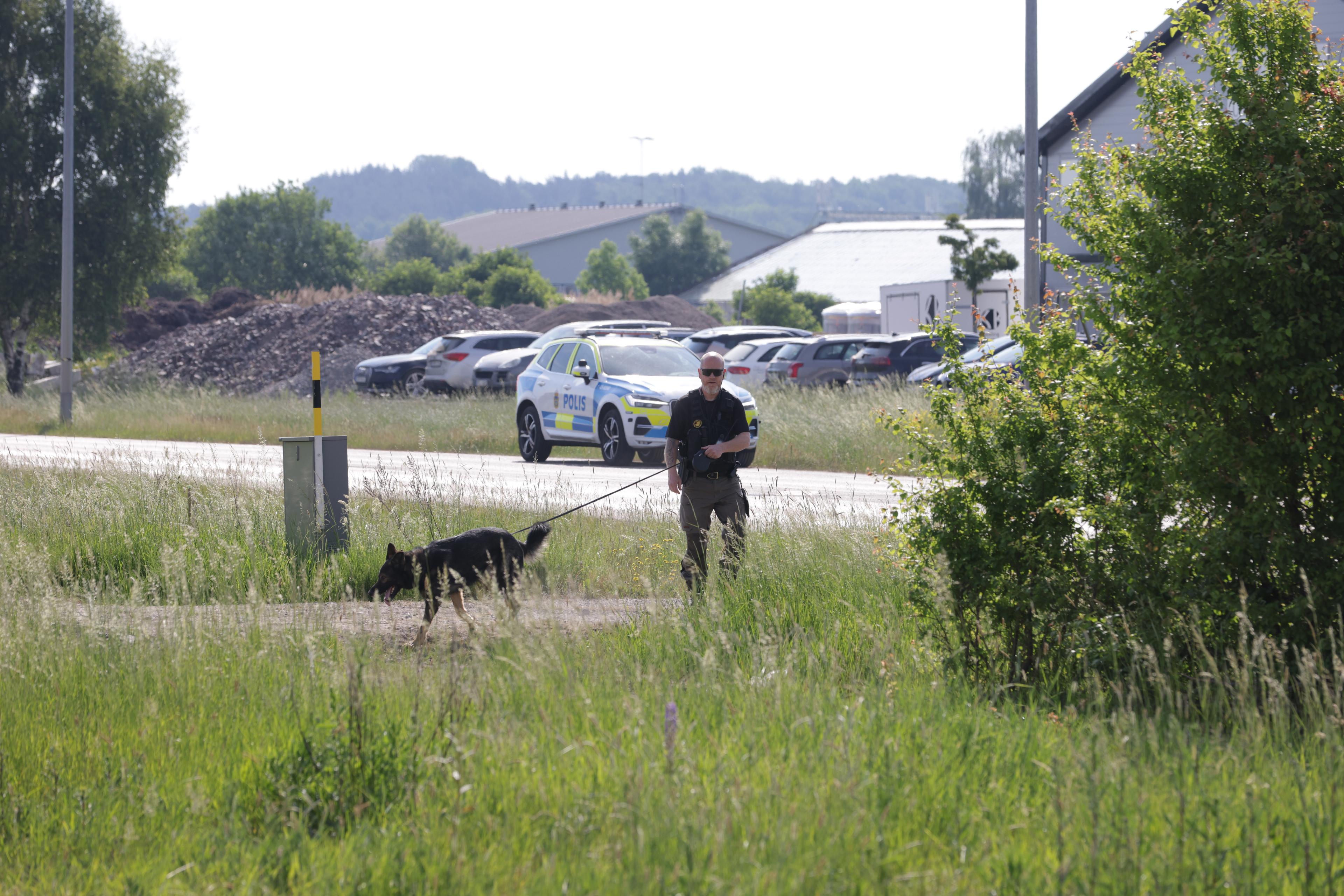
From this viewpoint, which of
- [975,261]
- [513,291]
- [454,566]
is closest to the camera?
[454,566]

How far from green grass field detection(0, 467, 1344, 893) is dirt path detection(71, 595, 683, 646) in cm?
7

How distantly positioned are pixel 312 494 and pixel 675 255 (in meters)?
84.6

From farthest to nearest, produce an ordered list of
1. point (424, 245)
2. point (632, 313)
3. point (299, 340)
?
point (424, 245) → point (632, 313) → point (299, 340)

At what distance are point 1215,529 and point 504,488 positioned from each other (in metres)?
8.30

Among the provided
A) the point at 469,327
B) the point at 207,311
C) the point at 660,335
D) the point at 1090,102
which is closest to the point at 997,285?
the point at 1090,102

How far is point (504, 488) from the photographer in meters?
12.5

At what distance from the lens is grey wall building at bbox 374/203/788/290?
121m

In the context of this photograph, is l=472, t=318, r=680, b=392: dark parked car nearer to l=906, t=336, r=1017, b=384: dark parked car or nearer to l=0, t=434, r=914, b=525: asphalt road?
l=906, t=336, r=1017, b=384: dark parked car

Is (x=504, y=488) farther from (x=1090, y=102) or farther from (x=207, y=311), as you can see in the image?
(x=207, y=311)

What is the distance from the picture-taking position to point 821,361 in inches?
1245

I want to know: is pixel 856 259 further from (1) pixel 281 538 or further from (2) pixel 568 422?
(1) pixel 281 538

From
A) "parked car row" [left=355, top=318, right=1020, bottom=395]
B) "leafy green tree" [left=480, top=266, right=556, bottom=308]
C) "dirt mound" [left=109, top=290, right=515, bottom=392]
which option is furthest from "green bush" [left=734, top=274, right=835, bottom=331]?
"parked car row" [left=355, top=318, right=1020, bottom=395]

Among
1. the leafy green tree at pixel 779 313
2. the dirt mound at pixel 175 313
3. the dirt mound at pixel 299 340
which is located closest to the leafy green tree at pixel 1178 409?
the dirt mound at pixel 299 340

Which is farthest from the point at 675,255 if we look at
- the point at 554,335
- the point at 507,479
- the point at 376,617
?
the point at 376,617
